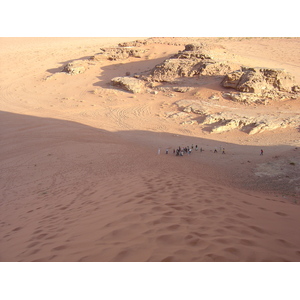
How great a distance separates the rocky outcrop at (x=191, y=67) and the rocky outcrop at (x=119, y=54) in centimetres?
813

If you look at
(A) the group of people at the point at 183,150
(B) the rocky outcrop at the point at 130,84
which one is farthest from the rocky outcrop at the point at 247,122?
(B) the rocky outcrop at the point at 130,84

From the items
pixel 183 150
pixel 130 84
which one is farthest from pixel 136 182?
pixel 130 84

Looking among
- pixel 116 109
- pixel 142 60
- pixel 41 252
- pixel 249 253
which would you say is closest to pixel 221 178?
pixel 249 253

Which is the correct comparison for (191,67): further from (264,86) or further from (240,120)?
(240,120)

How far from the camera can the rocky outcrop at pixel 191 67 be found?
66.4 ft

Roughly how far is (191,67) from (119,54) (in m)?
11.3

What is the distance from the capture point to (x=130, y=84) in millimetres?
21000

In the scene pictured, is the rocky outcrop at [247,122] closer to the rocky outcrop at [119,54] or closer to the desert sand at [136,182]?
the desert sand at [136,182]

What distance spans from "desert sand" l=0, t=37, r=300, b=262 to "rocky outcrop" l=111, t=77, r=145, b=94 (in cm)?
56

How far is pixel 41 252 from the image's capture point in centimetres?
349

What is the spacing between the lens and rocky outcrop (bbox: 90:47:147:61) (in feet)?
92.8

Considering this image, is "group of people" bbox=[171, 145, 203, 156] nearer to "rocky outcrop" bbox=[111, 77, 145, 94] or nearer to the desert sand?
the desert sand

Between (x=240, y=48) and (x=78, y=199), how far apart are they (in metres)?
33.8

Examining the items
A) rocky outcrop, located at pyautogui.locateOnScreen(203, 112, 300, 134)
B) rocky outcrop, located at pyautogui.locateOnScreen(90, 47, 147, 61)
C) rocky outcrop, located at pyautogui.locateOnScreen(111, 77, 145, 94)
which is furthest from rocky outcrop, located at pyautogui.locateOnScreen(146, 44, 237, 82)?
rocky outcrop, located at pyautogui.locateOnScreen(90, 47, 147, 61)
